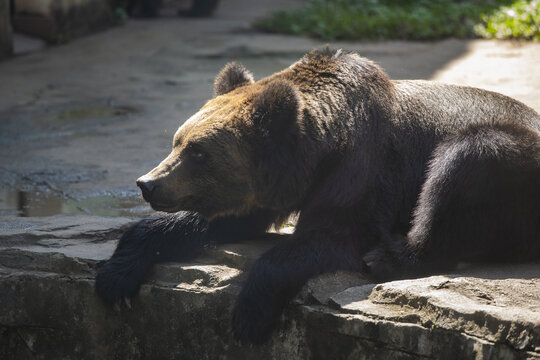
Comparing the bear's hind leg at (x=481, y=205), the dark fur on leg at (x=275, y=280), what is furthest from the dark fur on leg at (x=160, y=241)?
the bear's hind leg at (x=481, y=205)

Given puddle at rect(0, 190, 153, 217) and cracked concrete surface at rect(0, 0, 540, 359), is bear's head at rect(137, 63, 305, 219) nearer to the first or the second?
cracked concrete surface at rect(0, 0, 540, 359)

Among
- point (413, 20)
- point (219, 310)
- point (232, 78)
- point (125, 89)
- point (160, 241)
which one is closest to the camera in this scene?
point (219, 310)

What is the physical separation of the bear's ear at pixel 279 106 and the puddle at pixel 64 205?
71.3 inches

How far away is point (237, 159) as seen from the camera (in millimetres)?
4094

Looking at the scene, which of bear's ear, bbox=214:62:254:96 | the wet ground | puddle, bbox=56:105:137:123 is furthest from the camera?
puddle, bbox=56:105:137:123

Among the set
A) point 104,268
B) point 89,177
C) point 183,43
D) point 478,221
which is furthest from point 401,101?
point 183,43

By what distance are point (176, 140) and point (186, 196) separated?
0.31 metres

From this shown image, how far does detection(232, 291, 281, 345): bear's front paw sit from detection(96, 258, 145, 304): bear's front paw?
0.65 meters

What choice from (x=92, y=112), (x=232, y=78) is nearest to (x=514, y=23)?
(x=92, y=112)

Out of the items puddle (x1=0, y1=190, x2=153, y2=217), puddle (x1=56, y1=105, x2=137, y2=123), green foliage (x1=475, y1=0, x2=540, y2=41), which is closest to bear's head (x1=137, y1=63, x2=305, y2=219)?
puddle (x1=0, y1=190, x2=153, y2=217)

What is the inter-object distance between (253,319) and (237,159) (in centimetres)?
84

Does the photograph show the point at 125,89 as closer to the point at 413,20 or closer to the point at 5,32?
the point at 5,32

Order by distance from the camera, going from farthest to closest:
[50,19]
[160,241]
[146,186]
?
[50,19] < [160,241] < [146,186]

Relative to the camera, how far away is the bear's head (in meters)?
3.96
